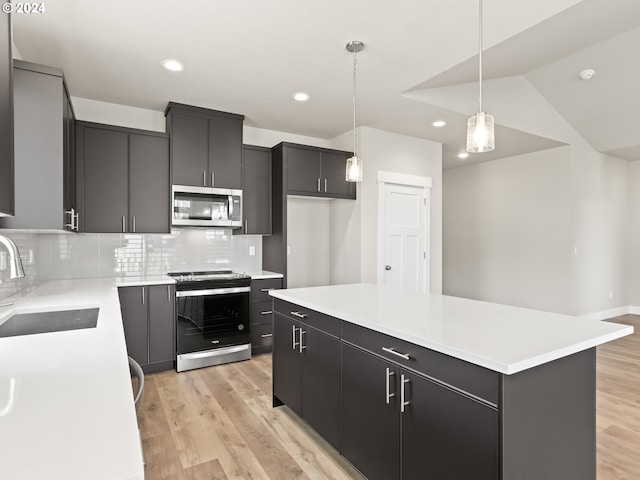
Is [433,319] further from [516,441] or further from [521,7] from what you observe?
[521,7]

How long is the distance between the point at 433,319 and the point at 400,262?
10.3ft

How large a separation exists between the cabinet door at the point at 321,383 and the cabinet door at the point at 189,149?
2242 millimetres

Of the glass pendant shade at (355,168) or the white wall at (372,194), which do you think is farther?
the white wall at (372,194)

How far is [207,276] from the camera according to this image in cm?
382

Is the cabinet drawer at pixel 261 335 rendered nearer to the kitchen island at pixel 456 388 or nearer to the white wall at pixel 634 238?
the kitchen island at pixel 456 388

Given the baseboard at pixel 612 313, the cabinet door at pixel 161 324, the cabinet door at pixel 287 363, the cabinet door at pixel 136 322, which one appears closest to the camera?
the cabinet door at pixel 287 363

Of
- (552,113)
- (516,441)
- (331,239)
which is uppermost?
(552,113)

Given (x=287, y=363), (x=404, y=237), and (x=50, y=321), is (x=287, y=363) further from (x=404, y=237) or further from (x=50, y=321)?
(x=404, y=237)

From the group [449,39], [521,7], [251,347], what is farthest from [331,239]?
[521,7]

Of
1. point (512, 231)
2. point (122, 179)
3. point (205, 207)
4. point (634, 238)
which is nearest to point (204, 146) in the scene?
point (205, 207)

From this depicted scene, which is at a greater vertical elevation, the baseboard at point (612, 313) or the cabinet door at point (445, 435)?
the cabinet door at point (445, 435)

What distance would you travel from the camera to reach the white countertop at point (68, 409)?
57cm

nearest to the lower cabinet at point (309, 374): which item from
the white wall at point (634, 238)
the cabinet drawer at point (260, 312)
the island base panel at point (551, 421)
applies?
the island base panel at point (551, 421)

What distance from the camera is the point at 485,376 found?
1245 millimetres
